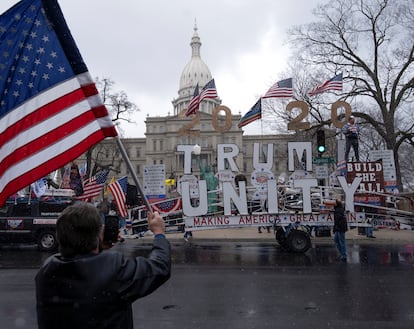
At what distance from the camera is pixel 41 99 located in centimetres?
342

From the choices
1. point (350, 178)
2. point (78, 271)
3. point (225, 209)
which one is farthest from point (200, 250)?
point (78, 271)

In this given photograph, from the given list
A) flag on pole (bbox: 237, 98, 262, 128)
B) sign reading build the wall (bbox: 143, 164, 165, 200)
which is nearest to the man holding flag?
flag on pole (bbox: 237, 98, 262, 128)

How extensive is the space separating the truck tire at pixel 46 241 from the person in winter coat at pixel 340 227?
373 inches

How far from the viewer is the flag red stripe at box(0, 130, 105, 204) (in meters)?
3.31

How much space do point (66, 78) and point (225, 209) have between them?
913 centimetres

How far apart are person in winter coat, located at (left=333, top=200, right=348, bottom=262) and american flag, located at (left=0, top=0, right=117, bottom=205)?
30.6 ft

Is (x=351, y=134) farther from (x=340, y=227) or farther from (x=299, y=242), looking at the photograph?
(x=340, y=227)

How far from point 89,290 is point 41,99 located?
205 cm

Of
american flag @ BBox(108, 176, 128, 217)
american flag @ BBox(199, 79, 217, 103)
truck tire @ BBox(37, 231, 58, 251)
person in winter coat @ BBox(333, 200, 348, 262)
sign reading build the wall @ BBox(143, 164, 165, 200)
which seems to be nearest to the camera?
person in winter coat @ BBox(333, 200, 348, 262)

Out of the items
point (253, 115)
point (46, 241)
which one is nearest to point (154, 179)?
point (253, 115)

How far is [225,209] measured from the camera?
39.6 ft

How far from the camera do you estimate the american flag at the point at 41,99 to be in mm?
3314

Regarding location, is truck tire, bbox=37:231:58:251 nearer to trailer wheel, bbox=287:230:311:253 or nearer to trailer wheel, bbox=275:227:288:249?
trailer wheel, bbox=275:227:288:249

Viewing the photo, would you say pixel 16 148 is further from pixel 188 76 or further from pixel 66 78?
pixel 188 76
